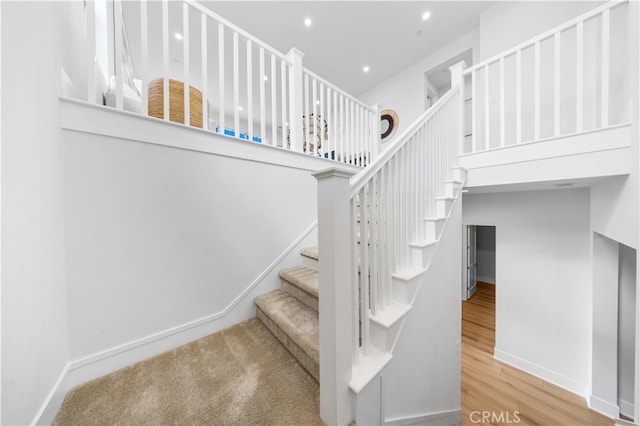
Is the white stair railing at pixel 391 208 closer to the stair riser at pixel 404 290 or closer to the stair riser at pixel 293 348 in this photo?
the stair riser at pixel 404 290

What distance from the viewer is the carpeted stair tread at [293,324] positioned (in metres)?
1.17

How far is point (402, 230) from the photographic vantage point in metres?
1.45

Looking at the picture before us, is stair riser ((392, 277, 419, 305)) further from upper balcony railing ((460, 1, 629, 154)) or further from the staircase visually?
upper balcony railing ((460, 1, 629, 154))

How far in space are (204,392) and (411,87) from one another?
5.03 m

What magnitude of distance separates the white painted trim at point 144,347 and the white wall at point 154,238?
10 mm

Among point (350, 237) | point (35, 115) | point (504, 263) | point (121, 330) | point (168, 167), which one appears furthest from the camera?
point (504, 263)

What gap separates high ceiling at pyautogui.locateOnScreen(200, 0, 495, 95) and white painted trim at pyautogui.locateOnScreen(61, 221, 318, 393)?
351 cm

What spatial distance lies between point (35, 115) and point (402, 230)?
73.3 inches

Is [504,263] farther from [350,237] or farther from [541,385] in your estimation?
[350,237]

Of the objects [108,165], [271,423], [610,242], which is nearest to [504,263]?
[610,242]

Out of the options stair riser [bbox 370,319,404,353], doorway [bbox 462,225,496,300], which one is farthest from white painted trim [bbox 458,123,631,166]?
doorway [bbox 462,225,496,300]

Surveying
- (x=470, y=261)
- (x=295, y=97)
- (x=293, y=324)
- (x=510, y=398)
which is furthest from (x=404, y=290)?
(x=470, y=261)

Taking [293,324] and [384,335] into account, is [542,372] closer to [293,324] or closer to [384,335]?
[384,335]

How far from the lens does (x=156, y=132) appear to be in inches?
53.7
